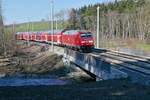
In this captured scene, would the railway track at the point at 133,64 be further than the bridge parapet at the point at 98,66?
Yes

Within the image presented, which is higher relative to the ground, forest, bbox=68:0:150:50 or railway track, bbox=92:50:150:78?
forest, bbox=68:0:150:50

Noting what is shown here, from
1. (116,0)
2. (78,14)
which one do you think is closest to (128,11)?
(116,0)

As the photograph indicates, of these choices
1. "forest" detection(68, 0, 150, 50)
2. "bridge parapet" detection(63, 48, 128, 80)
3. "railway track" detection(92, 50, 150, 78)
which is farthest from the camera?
"forest" detection(68, 0, 150, 50)

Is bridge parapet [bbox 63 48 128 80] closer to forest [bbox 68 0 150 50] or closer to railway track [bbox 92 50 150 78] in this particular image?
railway track [bbox 92 50 150 78]

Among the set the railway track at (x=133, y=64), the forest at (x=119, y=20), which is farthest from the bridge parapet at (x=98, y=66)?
the forest at (x=119, y=20)

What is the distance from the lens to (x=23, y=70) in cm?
5719

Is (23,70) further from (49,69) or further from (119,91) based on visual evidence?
(119,91)

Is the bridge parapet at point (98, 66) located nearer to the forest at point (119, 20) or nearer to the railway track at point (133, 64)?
the railway track at point (133, 64)

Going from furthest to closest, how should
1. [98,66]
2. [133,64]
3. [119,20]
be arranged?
[119,20], [133,64], [98,66]

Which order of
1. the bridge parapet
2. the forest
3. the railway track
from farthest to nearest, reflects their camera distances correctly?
the forest < the railway track < the bridge parapet

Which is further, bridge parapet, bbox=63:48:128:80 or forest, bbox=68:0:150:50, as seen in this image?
forest, bbox=68:0:150:50

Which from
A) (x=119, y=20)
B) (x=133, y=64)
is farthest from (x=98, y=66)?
(x=119, y=20)

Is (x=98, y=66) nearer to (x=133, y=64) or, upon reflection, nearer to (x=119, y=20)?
(x=133, y=64)

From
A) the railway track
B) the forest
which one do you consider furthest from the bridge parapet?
the forest
